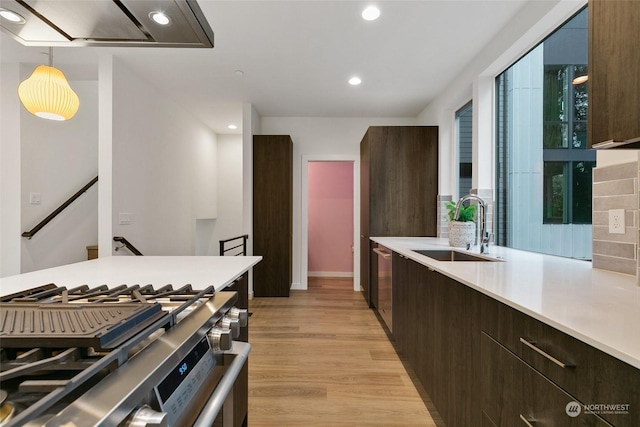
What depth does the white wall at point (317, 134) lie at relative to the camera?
482 cm

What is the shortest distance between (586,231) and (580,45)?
1126 mm

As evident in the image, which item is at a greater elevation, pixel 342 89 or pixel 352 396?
pixel 342 89

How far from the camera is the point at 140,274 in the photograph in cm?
135

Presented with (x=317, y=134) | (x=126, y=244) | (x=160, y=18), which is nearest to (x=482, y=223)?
(x=160, y=18)

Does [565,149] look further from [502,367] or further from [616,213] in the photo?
[502,367]

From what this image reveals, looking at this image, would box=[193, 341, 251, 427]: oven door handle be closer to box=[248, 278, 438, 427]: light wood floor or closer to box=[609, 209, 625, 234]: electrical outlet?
box=[248, 278, 438, 427]: light wood floor

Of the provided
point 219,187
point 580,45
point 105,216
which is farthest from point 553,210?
point 219,187

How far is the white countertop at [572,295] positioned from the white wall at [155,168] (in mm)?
3067

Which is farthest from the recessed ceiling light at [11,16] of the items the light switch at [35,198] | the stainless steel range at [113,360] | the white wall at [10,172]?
the light switch at [35,198]

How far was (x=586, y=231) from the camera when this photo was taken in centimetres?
184

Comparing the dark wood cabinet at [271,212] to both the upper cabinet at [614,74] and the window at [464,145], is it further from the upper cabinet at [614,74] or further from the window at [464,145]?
the upper cabinet at [614,74]

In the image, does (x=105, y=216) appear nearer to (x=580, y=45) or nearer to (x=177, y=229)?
(x=177, y=229)

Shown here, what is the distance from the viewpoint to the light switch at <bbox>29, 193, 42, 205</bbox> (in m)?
3.36

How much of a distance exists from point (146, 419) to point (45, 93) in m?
2.70
